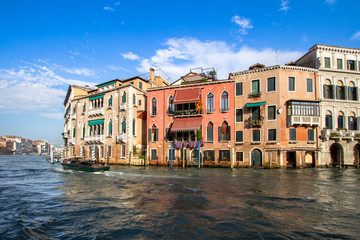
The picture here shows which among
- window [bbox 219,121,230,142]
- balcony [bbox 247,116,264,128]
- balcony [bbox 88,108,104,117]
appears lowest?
window [bbox 219,121,230,142]

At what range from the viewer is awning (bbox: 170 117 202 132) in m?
27.6

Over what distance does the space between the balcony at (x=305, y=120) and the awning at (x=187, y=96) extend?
1154 cm

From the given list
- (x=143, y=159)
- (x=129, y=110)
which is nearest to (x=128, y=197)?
(x=143, y=159)

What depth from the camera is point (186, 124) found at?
92.8ft

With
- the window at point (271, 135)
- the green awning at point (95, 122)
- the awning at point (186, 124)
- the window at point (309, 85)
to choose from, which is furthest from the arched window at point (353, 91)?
the green awning at point (95, 122)

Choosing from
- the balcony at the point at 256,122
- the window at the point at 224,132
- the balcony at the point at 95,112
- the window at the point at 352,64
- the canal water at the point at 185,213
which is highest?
the window at the point at 352,64

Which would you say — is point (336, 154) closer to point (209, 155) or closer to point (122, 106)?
point (209, 155)

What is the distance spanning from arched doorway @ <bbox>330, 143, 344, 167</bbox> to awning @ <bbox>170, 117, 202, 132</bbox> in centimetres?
1677

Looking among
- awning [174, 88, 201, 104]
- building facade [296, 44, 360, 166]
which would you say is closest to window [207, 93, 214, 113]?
awning [174, 88, 201, 104]

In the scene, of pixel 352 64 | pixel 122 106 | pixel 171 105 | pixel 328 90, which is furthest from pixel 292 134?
pixel 122 106

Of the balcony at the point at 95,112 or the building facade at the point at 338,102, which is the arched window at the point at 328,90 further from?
the balcony at the point at 95,112

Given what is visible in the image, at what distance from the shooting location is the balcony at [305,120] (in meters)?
24.5

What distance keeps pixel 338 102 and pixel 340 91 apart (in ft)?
5.56

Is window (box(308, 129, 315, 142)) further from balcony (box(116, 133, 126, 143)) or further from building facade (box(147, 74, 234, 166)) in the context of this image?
balcony (box(116, 133, 126, 143))
